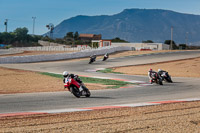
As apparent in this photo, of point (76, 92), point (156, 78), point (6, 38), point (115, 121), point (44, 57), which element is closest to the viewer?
point (115, 121)

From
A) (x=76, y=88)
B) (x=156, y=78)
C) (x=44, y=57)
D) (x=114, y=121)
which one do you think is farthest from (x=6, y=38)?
(x=114, y=121)

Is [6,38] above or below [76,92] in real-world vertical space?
above

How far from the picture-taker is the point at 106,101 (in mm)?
12531

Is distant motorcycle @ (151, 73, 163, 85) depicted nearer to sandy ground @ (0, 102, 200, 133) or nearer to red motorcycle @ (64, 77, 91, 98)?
red motorcycle @ (64, 77, 91, 98)

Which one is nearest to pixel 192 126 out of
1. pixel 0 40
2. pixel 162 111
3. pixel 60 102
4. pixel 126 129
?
pixel 126 129

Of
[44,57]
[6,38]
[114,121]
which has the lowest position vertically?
[114,121]

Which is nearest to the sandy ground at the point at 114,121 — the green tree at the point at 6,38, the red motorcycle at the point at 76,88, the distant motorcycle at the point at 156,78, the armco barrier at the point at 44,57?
the red motorcycle at the point at 76,88

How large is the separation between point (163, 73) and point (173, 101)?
330 inches

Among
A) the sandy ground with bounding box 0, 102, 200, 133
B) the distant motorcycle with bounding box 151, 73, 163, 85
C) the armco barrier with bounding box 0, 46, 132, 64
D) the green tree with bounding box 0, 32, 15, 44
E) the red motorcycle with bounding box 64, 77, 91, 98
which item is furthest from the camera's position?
the green tree with bounding box 0, 32, 15, 44

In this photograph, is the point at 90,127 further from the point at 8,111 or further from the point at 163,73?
the point at 163,73

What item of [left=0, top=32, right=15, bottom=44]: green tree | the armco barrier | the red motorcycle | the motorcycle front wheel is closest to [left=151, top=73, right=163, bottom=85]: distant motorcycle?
the red motorcycle

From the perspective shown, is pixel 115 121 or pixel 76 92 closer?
pixel 115 121

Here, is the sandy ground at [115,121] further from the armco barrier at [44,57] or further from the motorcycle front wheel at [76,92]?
the armco barrier at [44,57]

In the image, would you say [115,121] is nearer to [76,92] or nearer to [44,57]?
[76,92]
